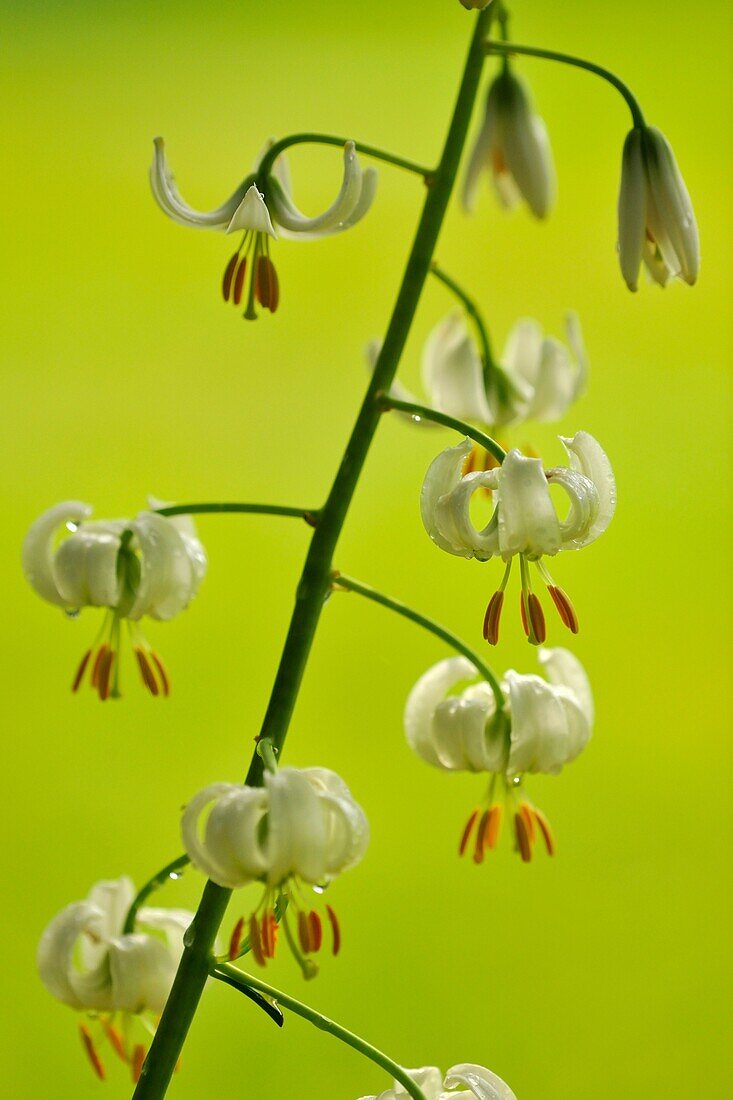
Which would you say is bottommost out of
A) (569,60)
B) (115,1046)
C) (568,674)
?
(115,1046)

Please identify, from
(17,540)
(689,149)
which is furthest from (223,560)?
(689,149)

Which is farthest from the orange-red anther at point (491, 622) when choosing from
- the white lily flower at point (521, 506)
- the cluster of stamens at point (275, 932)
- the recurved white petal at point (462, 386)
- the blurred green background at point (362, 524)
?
the blurred green background at point (362, 524)

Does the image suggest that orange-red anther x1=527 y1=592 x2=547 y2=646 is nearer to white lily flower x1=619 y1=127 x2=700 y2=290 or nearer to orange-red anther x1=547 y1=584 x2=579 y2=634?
orange-red anther x1=547 y1=584 x2=579 y2=634

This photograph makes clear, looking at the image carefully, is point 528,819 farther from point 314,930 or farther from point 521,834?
point 314,930

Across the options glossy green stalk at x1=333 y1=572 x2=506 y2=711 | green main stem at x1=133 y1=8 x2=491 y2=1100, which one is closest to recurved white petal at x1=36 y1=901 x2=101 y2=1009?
green main stem at x1=133 y1=8 x2=491 y2=1100

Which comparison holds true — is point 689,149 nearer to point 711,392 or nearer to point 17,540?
point 711,392

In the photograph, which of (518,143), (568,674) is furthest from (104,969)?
(518,143)

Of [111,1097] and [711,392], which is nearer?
[111,1097]
